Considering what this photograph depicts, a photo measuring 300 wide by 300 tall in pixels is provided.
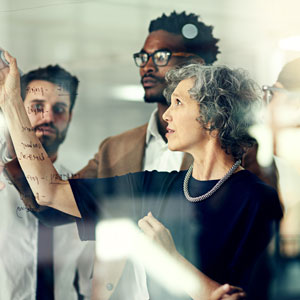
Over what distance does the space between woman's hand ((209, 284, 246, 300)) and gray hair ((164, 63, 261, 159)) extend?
1.05 ft

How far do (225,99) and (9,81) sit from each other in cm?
54

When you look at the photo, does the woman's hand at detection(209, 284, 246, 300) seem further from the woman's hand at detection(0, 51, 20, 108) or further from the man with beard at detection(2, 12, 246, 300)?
the woman's hand at detection(0, 51, 20, 108)

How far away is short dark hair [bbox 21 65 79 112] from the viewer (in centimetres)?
109

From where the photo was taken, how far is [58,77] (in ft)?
3.65

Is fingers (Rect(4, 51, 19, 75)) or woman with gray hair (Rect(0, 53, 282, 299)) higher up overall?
fingers (Rect(4, 51, 19, 75))

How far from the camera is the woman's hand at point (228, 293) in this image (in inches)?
40.3

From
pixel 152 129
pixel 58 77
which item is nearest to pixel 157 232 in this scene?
pixel 152 129

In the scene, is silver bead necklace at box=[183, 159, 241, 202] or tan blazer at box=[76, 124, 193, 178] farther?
tan blazer at box=[76, 124, 193, 178]

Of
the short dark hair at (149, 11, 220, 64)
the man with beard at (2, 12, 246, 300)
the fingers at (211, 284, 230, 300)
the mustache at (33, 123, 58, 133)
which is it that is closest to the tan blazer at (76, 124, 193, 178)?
the man with beard at (2, 12, 246, 300)

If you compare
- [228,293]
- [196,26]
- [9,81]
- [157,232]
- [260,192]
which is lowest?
[228,293]

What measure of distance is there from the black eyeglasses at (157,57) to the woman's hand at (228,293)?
0.58 m

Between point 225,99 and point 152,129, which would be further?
point 152,129

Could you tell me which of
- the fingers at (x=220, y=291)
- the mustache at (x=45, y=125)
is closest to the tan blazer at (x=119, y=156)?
the mustache at (x=45, y=125)

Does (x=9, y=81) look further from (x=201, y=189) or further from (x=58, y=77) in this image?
(x=201, y=189)
